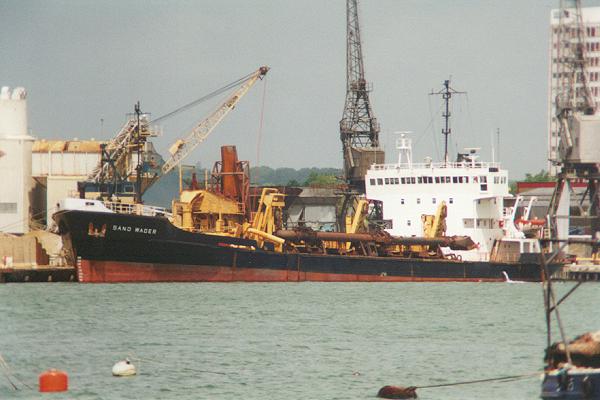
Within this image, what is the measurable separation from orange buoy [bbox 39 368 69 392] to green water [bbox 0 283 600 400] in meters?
0.34

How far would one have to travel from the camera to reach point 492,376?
32.3 metres

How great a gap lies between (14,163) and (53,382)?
44955mm

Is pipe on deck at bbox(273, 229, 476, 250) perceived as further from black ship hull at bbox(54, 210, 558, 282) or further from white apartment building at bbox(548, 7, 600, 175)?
white apartment building at bbox(548, 7, 600, 175)

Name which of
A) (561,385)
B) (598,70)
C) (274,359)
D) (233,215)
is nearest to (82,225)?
(233,215)

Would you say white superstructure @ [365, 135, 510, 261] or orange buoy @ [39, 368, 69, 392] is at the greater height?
white superstructure @ [365, 135, 510, 261]

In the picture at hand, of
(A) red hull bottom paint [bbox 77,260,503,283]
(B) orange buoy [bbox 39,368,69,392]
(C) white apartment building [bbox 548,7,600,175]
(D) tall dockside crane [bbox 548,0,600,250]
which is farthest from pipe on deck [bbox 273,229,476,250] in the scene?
(C) white apartment building [bbox 548,7,600,175]

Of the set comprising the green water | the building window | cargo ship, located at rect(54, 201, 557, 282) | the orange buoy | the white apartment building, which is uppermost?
the white apartment building

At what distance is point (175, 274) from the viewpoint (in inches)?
2483

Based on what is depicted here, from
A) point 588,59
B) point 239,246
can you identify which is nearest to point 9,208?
point 239,246

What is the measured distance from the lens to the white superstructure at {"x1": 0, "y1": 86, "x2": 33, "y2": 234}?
236 ft

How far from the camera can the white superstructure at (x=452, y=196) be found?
73.1 m

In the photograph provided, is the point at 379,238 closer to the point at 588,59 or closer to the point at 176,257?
the point at 176,257

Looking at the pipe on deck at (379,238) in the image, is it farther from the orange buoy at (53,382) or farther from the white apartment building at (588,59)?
the white apartment building at (588,59)

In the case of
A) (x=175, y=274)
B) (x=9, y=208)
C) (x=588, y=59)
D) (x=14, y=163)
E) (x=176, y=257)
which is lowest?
(x=175, y=274)
